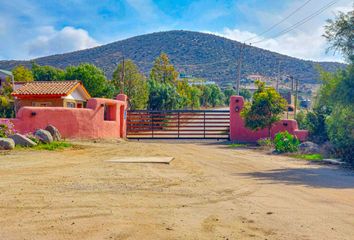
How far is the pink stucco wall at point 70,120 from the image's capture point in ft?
72.9

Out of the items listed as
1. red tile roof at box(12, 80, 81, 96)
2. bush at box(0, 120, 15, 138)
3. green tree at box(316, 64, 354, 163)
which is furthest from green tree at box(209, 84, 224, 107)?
green tree at box(316, 64, 354, 163)

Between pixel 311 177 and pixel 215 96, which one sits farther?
pixel 215 96

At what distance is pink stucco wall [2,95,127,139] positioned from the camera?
22219 millimetres

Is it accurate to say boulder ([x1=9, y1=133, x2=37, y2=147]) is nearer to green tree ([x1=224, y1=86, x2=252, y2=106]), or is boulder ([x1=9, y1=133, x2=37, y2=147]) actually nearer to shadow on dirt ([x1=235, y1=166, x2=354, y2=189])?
shadow on dirt ([x1=235, y1=166, x2=354, y2=189])

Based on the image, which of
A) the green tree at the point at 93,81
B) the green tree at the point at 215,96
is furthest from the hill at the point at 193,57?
the green tree at the point at 93,81

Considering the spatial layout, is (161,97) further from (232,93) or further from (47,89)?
(232,93)

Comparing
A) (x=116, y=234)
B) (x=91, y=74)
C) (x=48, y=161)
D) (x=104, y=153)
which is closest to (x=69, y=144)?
(x=104, y=153)

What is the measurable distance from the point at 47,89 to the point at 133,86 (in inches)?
465

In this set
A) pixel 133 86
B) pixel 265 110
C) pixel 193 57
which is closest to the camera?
pixel 265 110

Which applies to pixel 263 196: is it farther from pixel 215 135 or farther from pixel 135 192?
pixel 215 135

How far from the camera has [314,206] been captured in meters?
7.51

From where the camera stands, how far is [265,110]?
84.9ft

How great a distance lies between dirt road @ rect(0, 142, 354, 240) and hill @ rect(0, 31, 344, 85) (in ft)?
241

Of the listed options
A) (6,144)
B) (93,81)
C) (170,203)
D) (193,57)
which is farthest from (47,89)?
(193,57)
